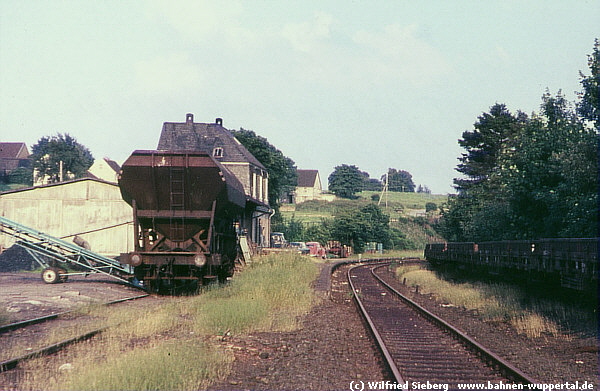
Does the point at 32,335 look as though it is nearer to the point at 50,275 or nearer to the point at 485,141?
the point at 50,275

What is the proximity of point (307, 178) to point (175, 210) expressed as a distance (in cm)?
11496

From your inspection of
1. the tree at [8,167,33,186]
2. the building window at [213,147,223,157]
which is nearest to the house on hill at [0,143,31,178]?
the tree at [8,167,33,186]

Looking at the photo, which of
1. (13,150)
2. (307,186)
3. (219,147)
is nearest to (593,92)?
(219,147)

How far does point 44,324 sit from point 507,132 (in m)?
33.9

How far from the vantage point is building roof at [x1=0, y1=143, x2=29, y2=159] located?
96.7m

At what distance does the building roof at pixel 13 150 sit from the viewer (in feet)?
317

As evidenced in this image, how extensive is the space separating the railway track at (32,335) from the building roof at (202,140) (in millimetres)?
32330

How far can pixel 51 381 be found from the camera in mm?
6270

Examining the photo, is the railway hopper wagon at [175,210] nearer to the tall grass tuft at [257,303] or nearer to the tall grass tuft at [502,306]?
the tall grass tuft at [257,303]

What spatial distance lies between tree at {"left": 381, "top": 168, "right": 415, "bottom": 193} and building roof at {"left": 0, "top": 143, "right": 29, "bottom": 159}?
91.6m

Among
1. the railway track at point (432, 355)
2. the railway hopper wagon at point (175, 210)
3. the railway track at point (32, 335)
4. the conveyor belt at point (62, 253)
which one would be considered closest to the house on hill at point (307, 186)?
the conveyor belt at point (62, 253)

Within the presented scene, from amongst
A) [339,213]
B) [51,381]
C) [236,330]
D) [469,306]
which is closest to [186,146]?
[339,213]

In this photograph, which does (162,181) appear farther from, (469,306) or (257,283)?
(469,306)

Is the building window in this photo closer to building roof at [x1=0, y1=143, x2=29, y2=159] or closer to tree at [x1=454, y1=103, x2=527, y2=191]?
tree at [x1=454, y1=103, x2=527, y2=191]
